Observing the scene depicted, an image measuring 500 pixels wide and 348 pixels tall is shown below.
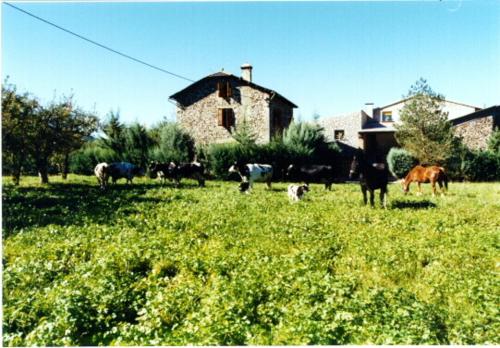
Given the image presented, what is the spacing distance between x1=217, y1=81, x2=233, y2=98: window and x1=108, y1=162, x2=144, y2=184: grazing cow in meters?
11.4

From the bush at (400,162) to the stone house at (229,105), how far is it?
9.75 m

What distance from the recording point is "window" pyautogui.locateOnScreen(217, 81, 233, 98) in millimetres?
30172

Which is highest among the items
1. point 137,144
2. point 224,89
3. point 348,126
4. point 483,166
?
point 224,89

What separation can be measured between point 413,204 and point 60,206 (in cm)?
1214

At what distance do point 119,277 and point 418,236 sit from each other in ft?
21.3

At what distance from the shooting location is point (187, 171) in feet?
70.1

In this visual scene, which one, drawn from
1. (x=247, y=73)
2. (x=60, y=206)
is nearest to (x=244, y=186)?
(x=60, y=206)

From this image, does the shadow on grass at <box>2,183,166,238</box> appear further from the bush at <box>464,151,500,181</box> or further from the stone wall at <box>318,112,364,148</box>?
the stone wall at <box>318,112,364,148</box>

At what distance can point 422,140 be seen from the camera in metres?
21.8

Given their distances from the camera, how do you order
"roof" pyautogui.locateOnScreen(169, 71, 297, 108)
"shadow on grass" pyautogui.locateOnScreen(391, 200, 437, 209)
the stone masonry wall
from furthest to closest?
"roof" pyautogui.locateOnScreen(169, 71, 297, 108), the stone masonry wall, "shadow on grass" pyautogui.locateOnScreen(391, 200, 437, 209)

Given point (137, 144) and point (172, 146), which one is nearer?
point (172, 146)

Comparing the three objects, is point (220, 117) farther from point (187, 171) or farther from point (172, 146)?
point (187, 171)

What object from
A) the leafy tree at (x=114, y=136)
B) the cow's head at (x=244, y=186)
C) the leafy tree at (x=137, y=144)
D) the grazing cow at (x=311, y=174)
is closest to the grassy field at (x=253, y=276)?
the cow's head at (x=244, y=186)

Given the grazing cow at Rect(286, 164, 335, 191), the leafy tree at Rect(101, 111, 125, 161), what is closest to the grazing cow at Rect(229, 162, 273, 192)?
the grazing cow at Rect(286, 164, 335, 191)
